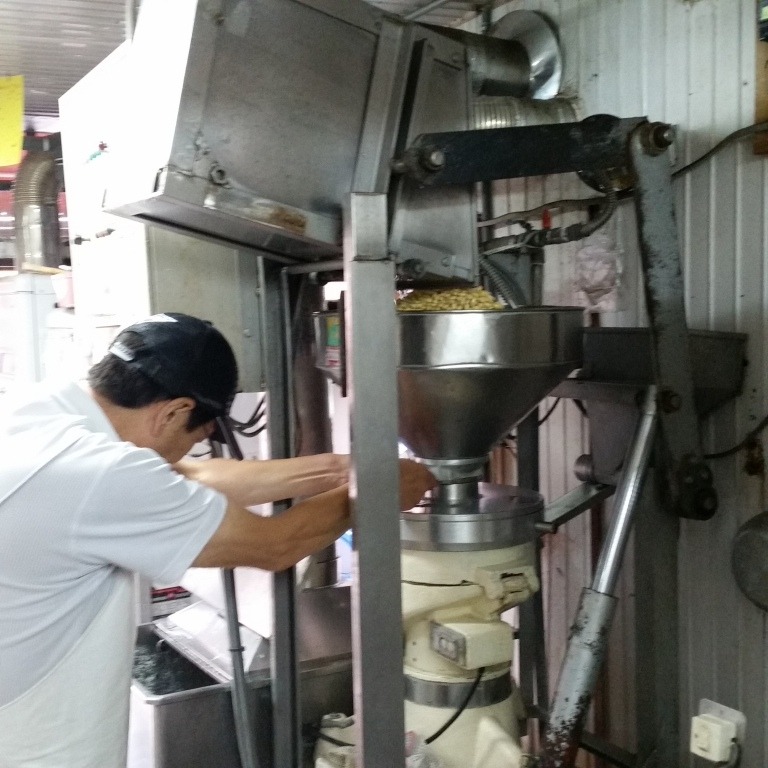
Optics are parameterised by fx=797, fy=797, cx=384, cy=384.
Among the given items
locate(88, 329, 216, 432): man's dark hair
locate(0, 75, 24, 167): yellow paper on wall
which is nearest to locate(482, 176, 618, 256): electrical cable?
locate(88, 329, 216, 432): man's dark hair

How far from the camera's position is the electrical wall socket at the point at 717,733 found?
1411 millimetres

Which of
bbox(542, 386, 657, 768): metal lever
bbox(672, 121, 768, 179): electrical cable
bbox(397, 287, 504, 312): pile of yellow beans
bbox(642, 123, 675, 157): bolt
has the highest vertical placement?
bbox(672, 121, 768, 179): electrical cable

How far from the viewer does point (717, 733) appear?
141cm

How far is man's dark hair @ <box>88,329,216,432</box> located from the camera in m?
1.25

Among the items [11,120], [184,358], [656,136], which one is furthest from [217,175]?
[11,120]

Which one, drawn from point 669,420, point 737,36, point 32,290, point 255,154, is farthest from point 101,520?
point 32,290

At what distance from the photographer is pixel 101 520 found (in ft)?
3.59

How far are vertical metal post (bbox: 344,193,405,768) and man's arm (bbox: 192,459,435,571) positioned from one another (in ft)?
0.36

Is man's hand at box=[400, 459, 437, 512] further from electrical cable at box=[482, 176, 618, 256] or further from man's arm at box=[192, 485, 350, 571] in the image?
electrical cable at box=[482, 176, 618, 256]

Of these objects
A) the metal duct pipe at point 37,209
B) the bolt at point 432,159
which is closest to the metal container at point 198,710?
the bolt at point 432,159

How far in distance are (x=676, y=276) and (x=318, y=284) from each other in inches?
29.2

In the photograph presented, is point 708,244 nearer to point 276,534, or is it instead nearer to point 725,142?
point 725,142

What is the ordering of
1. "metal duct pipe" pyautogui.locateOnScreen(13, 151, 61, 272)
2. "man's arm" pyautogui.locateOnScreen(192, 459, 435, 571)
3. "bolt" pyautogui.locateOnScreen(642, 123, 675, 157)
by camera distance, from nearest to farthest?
1. "man's arm" pyautogui.locateOnScreen(192, 459, 435, 571)
2. "bolt" pyautogui.locateOnScreen(642, 123, 675, 157)
3. "metal duct pipe" pyautogui.locateOnScreen(13, 151, 61, 272)

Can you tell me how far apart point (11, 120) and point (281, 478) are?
4.86ft
